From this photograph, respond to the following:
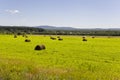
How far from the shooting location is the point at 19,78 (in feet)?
36.9

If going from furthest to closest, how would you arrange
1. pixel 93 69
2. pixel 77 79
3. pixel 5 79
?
pixel 93 69 < pixel 77 79 < pixel 5 79

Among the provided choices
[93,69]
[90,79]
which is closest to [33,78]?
[90,79]

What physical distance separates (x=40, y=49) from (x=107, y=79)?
21.6m

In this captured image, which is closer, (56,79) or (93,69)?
(56,79)

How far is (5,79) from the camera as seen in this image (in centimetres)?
1106

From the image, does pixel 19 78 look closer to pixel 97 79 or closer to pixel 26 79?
pixel 26 79

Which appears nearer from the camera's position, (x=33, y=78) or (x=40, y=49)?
(x=33, y=78)

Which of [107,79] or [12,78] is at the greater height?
[12,78]

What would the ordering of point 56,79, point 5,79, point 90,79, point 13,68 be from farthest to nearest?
point 13,68 < point 90,79 < point 56,79 < point 5,79

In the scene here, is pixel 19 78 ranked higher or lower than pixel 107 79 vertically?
higher

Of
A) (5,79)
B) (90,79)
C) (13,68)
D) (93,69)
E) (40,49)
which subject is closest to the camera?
(5,79)

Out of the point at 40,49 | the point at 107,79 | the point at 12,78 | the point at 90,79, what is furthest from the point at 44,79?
the point at 40,49

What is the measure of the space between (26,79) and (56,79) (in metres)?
1.55

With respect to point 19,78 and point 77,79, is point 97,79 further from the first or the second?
point 19,78
